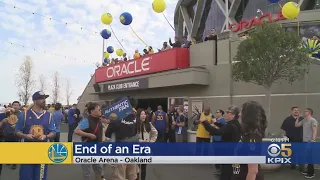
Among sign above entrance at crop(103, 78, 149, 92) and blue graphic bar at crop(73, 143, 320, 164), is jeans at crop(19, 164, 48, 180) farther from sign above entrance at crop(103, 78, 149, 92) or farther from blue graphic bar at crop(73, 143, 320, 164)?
sign above entrance at crop(103, 78, 149, 92)

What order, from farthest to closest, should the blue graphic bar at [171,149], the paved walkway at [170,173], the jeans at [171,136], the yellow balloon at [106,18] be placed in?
the yellow balloon at [106,18], the jeans at [171,136], the paved walkway at [170,173], the blue graphic bar at [171,149]

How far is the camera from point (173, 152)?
5477 mm

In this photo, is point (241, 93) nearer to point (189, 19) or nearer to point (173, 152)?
point (173, 152)

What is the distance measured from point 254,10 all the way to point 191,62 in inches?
577

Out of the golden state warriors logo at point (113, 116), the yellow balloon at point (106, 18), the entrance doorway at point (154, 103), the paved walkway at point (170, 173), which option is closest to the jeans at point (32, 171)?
the golden state warriors logo at point (113, 116)

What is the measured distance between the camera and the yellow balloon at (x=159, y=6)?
15599mm

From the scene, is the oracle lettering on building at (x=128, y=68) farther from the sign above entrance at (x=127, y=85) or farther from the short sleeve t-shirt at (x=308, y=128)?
the short sleeve t-shirt at (x=308, y=128)

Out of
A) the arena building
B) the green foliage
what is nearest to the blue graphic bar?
the green foliage

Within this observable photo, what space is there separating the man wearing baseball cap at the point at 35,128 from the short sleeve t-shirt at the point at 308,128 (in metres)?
6.29

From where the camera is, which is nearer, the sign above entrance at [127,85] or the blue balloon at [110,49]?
the sign above entrance at [127,85]

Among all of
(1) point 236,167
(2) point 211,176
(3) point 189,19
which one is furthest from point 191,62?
(3) point 189,19

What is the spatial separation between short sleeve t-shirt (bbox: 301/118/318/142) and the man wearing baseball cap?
629cm

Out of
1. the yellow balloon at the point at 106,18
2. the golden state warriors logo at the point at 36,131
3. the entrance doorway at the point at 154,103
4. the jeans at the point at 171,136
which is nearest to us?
the golden state warriors logo at the point at 36,131

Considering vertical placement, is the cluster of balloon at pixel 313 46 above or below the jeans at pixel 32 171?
above
